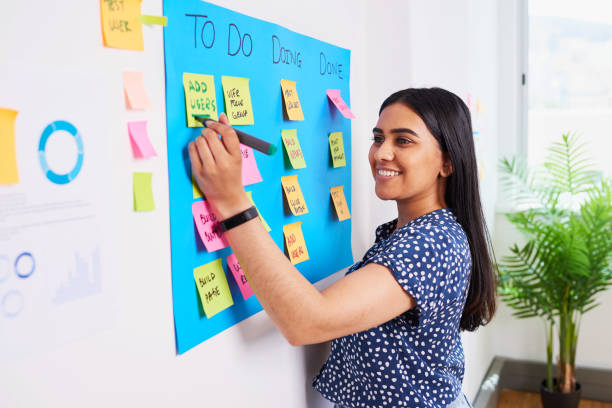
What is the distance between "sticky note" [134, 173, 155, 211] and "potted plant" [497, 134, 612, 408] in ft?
7.46

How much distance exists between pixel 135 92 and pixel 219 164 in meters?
0.17

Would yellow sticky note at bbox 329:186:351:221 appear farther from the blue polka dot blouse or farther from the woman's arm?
the woman's arm

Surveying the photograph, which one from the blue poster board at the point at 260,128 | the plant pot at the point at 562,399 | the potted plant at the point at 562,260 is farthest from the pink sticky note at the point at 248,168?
the plant pot at the point at 562,399

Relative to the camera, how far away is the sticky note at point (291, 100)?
3.91ft

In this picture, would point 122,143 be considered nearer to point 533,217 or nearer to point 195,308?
point 195,308

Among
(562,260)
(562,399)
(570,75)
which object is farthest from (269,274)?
(570,75)

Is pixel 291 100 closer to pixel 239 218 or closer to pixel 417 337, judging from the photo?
pixel 239 218

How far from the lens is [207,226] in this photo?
0.96 metres

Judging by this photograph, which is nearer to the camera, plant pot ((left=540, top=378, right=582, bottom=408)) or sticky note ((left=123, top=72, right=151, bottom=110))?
sticky note ((left=123, top=72, right=151, bottom=110))

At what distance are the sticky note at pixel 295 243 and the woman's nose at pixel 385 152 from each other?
24 cm

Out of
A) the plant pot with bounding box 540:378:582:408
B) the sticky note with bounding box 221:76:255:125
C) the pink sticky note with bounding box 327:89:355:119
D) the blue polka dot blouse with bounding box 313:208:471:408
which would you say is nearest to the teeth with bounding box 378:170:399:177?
the blue polka dot blouse with bounding box 313:208:471:408

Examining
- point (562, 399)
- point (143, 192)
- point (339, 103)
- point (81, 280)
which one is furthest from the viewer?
point (562, 399)

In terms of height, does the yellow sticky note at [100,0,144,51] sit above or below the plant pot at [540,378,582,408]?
above

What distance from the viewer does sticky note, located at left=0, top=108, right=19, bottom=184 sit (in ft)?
1.94
